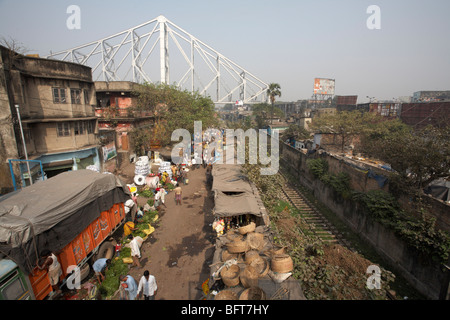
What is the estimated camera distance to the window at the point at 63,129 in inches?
648

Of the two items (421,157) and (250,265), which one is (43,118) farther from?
(421,157)

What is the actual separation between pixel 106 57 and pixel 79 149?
70.9 meters

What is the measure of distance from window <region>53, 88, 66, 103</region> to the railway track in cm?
1638

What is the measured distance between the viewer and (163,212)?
13016mm

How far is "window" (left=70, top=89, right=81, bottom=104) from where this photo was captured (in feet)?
55.4

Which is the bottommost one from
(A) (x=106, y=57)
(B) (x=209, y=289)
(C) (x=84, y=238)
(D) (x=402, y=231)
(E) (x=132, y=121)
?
(D) (x=402, y=231)

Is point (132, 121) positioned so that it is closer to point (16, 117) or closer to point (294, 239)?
point (16, 117)

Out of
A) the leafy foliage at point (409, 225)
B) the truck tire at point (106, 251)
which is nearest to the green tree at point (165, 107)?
the truck tire at point (106, 251)

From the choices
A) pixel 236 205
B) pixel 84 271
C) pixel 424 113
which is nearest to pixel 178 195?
pixel 236 205

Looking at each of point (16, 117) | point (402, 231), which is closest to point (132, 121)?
point (16, 117)

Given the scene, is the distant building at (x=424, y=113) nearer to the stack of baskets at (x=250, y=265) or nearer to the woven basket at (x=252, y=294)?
the stack of baskets at (x=250, y=265)

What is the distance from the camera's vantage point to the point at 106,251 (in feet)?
27.1

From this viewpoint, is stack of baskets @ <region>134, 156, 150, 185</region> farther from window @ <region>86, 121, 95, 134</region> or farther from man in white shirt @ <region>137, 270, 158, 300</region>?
man in white shirt @ <region>137, 270, 158, 300</region>

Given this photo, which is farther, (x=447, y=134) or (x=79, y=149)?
(x=79, y=149)
